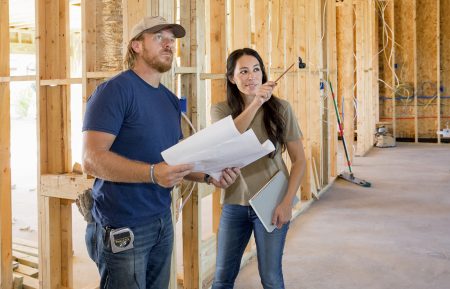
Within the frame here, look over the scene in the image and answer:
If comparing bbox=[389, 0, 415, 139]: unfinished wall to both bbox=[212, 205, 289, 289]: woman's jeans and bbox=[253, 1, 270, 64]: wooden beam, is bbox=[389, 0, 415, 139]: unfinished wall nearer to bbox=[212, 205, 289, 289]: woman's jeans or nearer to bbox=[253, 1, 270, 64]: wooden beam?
bbox=[253, 1, 270, 64]: wooden beam

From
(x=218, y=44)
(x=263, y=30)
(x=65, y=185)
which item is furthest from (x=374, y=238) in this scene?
(x=65, y=185)

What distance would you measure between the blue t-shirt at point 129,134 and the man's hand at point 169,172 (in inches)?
8.7

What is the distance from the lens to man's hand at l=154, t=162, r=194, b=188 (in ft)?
4.63

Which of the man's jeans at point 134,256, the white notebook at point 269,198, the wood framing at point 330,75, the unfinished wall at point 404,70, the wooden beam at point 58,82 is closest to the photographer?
the man's jeans at point 134,256

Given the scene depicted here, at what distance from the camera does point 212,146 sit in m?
1.42

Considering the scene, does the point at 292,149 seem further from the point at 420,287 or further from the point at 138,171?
the point at 420,287

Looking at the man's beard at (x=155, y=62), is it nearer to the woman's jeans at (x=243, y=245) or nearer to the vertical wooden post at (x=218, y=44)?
the woman's jeans at (x=243, y=245)

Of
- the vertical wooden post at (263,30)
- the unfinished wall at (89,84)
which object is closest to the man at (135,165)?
the unfinished wall at (89,84)

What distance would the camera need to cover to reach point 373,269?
342 centimetres

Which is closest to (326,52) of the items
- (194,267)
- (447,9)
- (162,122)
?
(194,267)

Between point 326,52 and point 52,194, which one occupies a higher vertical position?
point 326,52

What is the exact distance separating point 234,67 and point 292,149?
18.2 inches

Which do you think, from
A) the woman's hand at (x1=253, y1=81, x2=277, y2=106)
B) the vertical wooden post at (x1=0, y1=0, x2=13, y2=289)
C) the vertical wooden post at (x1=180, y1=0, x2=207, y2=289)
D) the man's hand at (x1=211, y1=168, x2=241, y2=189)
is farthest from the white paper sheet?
the vertical wooden post at (x1=0, y1=0, x2=13, y2=289)

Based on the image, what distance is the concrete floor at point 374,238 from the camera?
3.27 metres
